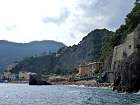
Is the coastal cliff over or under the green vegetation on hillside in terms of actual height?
under

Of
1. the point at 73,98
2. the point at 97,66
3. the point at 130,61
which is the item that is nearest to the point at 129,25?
the point at 130,61

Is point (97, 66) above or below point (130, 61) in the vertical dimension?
above

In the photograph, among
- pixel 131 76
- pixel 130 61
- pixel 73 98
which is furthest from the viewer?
pixel 130 61

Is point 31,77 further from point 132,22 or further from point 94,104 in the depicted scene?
point 94,104

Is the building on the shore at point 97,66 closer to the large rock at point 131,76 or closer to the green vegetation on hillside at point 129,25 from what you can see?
the green vegetation on hillside at point 129,25

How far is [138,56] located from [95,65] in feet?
317

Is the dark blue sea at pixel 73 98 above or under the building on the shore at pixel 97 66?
under

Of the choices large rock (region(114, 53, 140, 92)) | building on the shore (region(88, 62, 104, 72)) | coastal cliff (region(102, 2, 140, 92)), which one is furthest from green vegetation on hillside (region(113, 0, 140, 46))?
building on the shore (region(88, 62, 104, 72))

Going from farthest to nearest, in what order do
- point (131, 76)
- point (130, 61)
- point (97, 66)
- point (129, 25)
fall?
1. point (97, 66)
2. point (129, 25)
3. point (130, 61)
4. point (131, 76)

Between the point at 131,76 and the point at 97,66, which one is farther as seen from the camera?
the point at 97,66

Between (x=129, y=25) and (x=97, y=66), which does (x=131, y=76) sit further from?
(x=97, y=66)

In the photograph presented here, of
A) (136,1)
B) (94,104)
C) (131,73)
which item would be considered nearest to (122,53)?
(131,73)

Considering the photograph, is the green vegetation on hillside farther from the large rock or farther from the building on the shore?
the building on the shore

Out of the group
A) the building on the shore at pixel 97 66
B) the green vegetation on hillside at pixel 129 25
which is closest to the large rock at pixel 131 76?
the green vegetation on hillside at pixel 129 25
